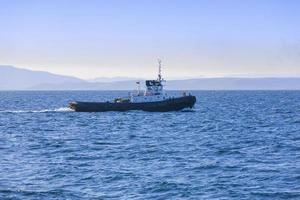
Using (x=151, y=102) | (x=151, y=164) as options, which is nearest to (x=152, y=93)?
(x=151, y=102)

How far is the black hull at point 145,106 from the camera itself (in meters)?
97.1

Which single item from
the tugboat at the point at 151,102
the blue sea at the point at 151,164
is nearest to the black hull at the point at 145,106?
the tugboat at the point at 151,102

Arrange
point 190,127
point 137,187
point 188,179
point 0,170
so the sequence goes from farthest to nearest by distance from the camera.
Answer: point 190,127 < point 0,170 < point 188,179 < point 137,187

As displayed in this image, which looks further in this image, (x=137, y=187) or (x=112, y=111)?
(x=112, y=111)

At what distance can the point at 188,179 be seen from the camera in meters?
32.5

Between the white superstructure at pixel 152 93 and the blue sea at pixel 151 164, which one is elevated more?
the white superstructure at pixel 152 93

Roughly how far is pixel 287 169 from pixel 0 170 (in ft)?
54.2

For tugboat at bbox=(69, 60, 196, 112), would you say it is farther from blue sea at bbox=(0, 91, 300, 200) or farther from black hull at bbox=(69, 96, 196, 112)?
blue sea at bbox=(0, 91, 300, 200)

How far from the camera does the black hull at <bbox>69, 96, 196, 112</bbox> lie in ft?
319

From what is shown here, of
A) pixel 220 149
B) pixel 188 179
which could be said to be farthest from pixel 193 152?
pixel 188 179

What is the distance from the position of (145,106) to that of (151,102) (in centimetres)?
121

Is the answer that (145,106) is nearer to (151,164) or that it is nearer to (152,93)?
(152,93)

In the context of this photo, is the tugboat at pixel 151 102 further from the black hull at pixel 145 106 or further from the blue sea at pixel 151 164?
the blue sea at pixel 151 164

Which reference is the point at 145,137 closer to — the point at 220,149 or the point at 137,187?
the point at 220,149
